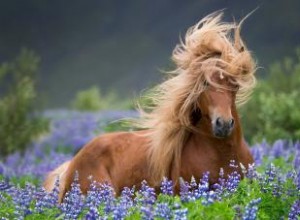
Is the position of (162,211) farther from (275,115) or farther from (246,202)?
(275,115)

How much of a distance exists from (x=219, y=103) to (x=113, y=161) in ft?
4.73

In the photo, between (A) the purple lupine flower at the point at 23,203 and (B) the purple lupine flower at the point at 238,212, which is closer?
(B) the purple lupine flower at the point at 238,212

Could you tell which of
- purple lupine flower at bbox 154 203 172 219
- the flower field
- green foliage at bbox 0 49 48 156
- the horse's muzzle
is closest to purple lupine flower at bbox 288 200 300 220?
the flower field

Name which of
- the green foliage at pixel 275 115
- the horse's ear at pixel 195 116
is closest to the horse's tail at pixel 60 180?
the horse's ear at pixel 195 116

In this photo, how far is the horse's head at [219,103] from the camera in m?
5.09

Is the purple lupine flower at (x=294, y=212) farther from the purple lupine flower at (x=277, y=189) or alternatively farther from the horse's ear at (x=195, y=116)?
the horse's ear at (x=195, y=116)

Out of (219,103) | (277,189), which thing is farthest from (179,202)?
(219,103)

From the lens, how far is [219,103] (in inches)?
205

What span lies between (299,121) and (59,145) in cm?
435

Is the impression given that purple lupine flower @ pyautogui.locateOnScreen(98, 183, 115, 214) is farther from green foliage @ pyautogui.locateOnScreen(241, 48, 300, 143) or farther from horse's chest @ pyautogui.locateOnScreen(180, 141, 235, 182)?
green foliage @ pyautogui.locateOnScreen(241, 48, 300, 143)

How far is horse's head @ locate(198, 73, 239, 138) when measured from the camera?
5094 millimetres

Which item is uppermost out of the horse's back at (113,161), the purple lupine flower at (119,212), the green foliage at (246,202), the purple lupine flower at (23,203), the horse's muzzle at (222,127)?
the horse's back at (113,161)

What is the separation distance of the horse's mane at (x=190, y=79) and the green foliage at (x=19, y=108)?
6.87 m

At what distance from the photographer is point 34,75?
13.5m
